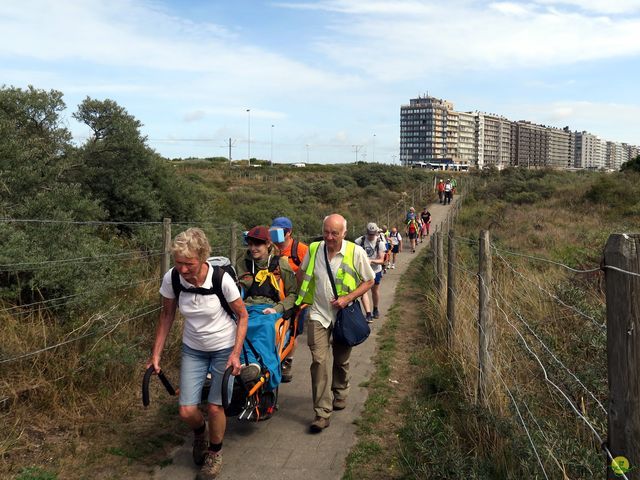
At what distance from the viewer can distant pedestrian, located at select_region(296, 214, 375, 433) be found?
16.3 ft

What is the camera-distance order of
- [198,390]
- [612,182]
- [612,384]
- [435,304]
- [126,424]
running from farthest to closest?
[612,182]
[435,304]
[126,424]
[198,390]
[612,384]

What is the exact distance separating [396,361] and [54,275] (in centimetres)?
412

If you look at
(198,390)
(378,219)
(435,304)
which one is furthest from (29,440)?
(378,219)

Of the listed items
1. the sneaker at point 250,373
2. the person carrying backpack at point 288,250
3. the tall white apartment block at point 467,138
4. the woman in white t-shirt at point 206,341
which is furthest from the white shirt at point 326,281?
the tall white apartment block at point 467,138

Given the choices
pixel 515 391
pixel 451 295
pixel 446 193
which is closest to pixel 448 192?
pixel 446 193

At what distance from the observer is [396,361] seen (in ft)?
23.6

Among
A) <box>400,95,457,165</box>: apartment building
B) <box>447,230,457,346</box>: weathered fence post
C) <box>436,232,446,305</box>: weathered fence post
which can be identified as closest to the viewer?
<box>447,230,457,346</box>: weathered fence post

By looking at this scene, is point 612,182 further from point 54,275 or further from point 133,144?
point 54,275

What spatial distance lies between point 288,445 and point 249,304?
48.3 inches

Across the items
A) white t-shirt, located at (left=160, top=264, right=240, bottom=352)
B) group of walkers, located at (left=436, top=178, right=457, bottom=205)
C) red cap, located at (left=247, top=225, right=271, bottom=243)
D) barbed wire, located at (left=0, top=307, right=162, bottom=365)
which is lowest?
barbed wire, located at (left=0, top=307, right=162, bottom=365)

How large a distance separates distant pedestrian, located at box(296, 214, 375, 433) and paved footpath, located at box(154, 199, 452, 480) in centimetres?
18

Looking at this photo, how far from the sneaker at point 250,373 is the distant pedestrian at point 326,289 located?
30.7 inches

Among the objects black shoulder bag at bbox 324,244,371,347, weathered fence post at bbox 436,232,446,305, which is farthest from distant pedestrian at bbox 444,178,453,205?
black shoulder bag at bbox 324,244,371,347

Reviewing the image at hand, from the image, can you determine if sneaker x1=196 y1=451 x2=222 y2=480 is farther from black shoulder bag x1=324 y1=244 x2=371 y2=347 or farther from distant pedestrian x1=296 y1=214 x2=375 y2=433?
black shoulder bag x1=324 y1=244 x2=371 y2=347
